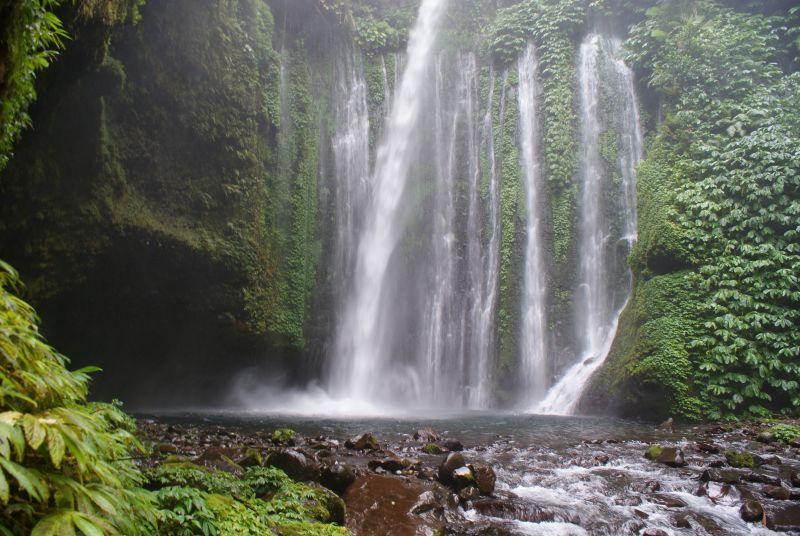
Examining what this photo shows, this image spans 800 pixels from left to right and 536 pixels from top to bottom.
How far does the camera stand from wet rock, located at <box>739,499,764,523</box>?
4.34m

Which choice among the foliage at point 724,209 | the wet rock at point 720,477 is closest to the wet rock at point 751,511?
the wet rock at point 720,477

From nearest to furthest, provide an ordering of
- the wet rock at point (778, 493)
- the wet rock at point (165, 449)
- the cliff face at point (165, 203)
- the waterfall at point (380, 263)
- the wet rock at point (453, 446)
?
1. the wet rock at point (778, 493)
2. the wet rock at point (165, 449)
3. the wet rock at point (453, 446)
4. the cliff face at point (165, 203)
5. the waterfall at point (380, 263)

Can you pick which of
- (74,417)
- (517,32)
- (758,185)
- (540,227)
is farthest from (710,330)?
(517,32)

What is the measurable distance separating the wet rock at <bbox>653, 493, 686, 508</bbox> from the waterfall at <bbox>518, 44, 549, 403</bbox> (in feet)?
27.9

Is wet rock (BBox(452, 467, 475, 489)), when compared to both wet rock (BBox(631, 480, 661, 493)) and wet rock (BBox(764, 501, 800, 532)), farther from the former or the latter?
wet rock (BBox(764, 501, 800, 532))

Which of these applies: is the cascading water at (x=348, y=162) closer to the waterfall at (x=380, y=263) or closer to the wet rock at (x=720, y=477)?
the waterfall at (x=380, y=263)

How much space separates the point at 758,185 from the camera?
11.1 meters

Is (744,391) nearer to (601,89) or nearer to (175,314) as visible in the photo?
(601,89)

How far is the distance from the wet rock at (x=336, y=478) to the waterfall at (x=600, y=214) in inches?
332

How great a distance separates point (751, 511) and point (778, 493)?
743 millimetres

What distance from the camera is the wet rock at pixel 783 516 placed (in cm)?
419

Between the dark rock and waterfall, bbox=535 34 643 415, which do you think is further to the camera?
waterfall, bbox=535 34 643 415

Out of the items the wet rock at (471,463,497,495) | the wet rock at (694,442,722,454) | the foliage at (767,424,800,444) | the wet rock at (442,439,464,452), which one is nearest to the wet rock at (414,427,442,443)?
the wet rock at (442,439,464,452)

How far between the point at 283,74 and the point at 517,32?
28.7 ft
